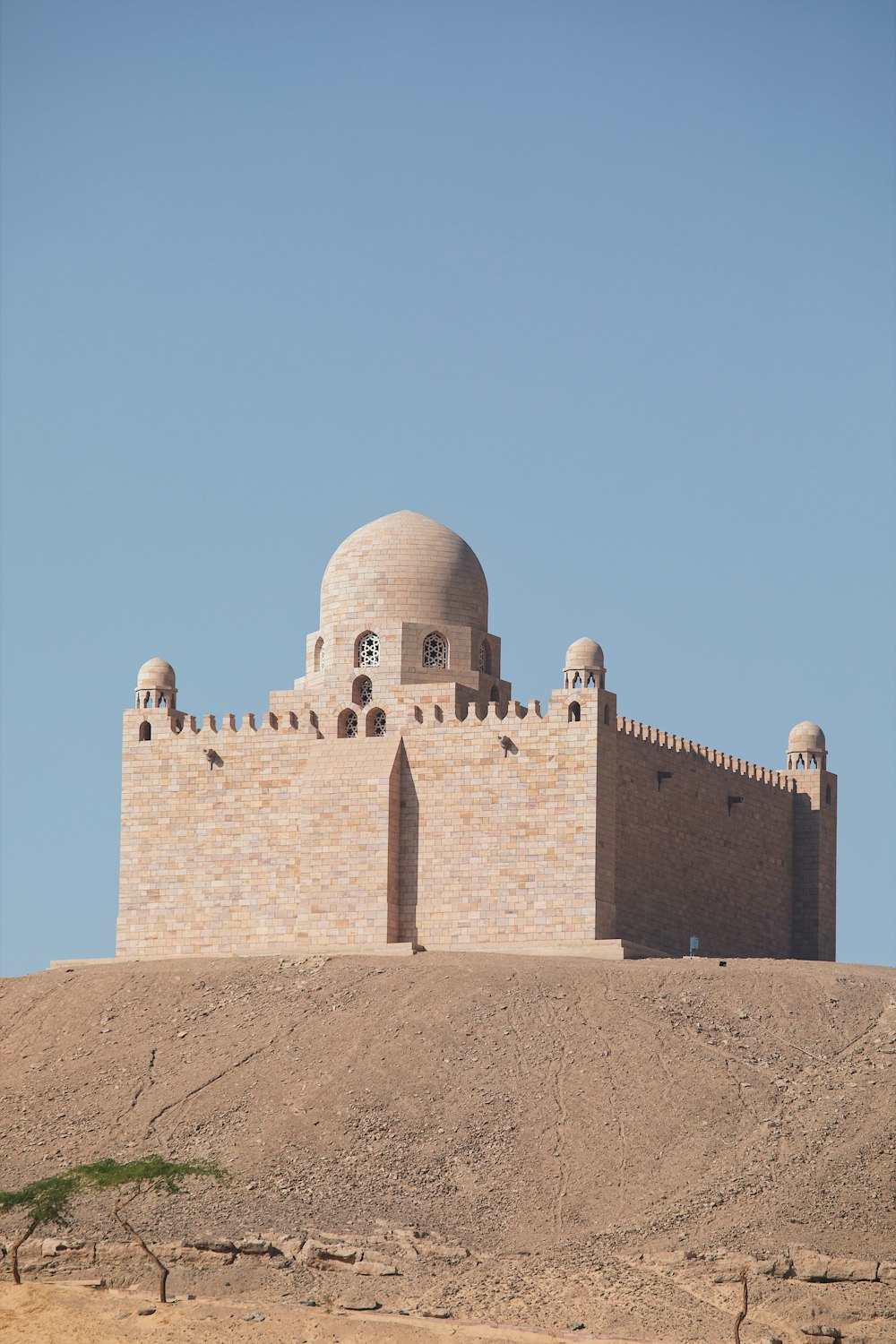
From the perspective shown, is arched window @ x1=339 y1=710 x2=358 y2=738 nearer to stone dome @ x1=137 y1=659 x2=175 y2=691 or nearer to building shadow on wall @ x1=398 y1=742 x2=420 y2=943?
building shadow on wall @ x1=398 y1=742 x2=420 y2=943

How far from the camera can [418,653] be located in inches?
2170

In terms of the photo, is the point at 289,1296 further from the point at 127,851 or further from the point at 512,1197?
the point at 127,851

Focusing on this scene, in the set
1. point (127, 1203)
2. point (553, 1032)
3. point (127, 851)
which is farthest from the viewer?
point (127, 851)

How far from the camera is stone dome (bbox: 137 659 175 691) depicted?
56.0 m

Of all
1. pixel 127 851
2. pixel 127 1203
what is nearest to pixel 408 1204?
pixel 127 1203

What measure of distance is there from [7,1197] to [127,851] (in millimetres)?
14687

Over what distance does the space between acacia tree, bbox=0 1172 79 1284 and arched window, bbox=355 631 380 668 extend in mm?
16262

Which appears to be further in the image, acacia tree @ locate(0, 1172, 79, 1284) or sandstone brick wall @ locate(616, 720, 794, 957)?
sandstone brick wall @ locate(616, 720, 794, 957)

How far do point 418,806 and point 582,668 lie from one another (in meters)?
4.22

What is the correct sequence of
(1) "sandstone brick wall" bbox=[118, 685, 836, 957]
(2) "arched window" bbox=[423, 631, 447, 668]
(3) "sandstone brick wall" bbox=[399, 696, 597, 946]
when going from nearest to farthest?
1. (3) "sandstone brick wall" bbox=[399, 696, 597, 946]
2. (1) "sandstone brick wall" bbox=[118, 685, 836, 957]
3. (2) "arched window" bbox=[423, 631, 447, 668]

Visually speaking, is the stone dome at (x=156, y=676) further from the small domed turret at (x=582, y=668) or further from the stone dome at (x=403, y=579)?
the small domed turret at (x=582, y=668)

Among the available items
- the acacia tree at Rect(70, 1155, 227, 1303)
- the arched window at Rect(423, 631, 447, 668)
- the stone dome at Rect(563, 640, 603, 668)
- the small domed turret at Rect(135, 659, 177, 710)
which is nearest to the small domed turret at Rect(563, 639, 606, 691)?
the stone dome at Rect(563, 640, 603, 668)

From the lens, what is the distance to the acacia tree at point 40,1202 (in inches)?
1606


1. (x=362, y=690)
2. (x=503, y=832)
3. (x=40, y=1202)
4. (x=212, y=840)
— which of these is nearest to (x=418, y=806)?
(x=503, y=832)
